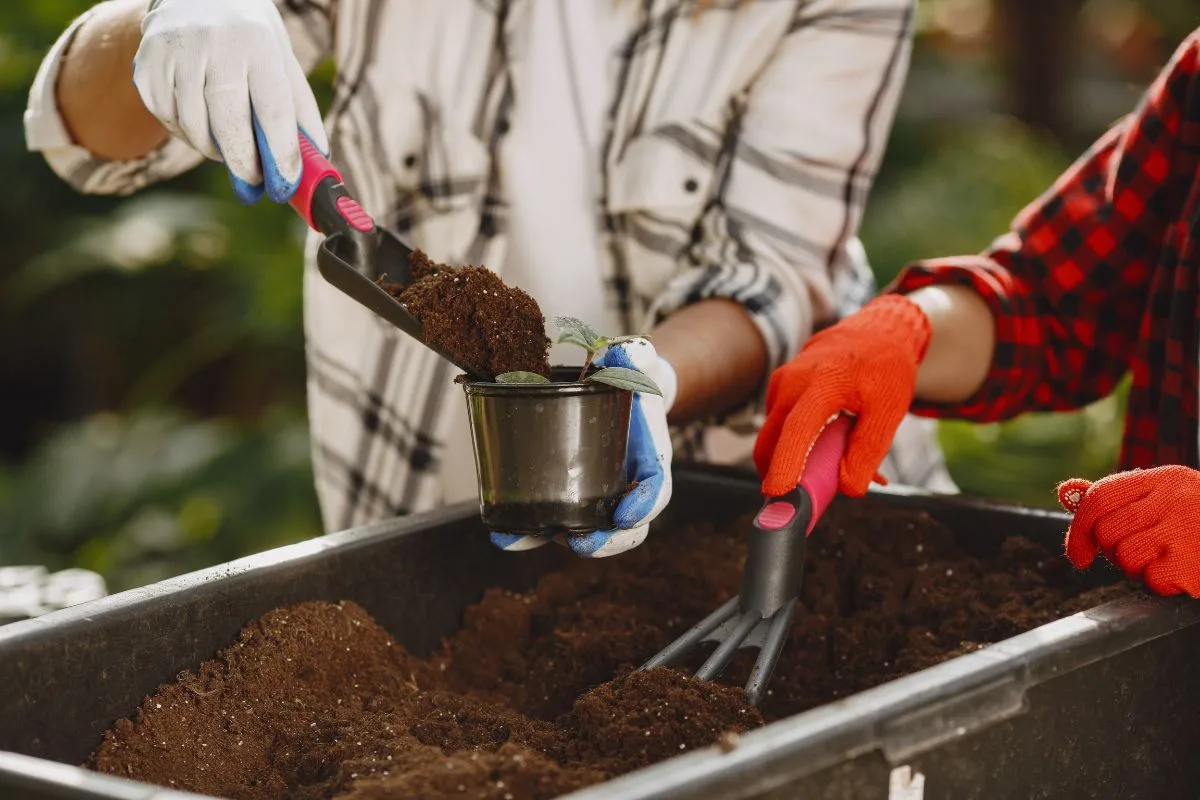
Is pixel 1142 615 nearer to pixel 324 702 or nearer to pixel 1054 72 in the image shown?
pixel 324 702

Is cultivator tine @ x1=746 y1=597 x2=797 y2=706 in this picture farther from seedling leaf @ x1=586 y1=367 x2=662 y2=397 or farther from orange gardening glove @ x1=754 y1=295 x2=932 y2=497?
seedling leaf @ x1=586 y1=367 x2=662 y2=397

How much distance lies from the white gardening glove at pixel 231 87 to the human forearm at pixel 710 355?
1.53ft

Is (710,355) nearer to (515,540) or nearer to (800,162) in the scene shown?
(800,162)

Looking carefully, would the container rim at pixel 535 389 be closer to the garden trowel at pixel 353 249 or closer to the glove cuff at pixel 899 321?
the garden trowel at pixel 353 249

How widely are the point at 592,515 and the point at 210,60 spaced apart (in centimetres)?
52

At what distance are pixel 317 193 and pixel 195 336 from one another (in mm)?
Answer: 3015

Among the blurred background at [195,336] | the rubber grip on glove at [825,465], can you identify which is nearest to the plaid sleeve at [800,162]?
the rubber grip on glove at [825,465]

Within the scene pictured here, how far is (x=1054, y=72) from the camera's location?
15.7 feet

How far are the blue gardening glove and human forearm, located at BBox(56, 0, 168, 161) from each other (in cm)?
64

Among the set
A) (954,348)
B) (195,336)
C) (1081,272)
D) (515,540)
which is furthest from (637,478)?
(195,336)

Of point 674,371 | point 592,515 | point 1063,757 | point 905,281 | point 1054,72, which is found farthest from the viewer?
point 1054,72

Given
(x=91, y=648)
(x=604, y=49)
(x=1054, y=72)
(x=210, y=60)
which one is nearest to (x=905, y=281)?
(x=604, y=49)

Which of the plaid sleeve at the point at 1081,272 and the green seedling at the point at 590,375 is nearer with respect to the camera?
the green seedling at the point at 590,375

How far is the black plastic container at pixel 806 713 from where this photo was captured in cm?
74
